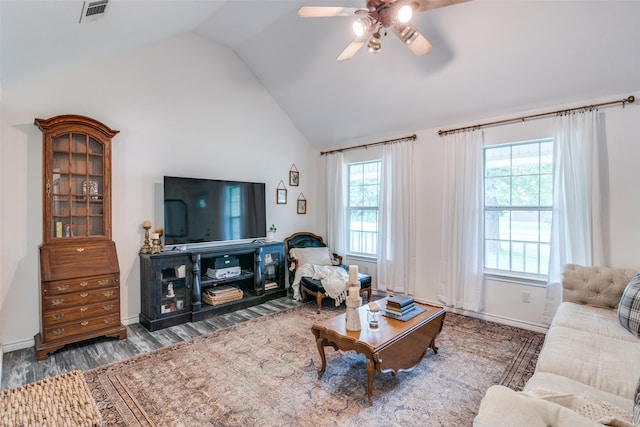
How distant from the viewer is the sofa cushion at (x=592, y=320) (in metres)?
2.38

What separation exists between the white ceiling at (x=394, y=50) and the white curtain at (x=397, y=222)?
407 mm

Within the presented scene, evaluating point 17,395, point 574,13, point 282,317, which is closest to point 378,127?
point 574,13

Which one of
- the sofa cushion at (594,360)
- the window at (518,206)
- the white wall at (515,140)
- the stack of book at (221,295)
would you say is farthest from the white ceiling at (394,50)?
the stack of book at (221,295)

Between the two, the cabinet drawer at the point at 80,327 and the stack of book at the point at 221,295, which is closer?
the cabinet drawer at the point at 80,327

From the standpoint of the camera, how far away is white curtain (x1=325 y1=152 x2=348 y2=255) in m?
5.41

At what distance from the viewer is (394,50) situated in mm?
3605

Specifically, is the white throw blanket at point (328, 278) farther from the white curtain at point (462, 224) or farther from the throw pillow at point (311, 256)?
the white curtain at point (462, 224)

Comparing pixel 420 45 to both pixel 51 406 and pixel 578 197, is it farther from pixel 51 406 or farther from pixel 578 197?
pixel 51 406

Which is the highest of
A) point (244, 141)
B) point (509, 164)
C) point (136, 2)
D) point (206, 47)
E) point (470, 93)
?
point (206, 47)

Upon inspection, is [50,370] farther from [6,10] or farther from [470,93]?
[470,93]

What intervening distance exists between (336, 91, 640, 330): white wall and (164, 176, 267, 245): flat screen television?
1.86 m

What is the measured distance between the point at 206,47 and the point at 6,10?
2667mm

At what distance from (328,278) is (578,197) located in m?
2.95

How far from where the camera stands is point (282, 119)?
211 inches
